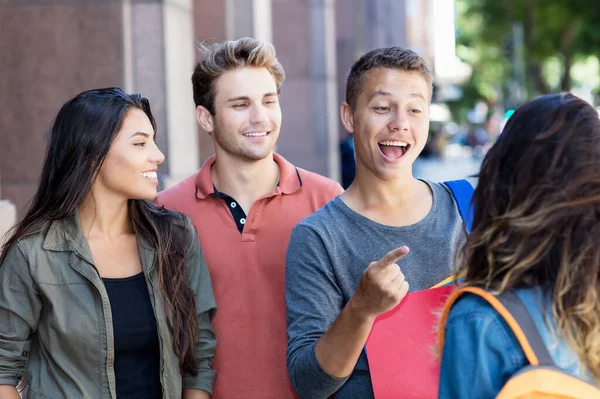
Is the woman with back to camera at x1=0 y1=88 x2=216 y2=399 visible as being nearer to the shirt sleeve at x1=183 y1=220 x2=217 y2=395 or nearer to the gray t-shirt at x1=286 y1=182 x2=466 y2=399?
the shirt sleeve at x1=183 y1=220 x2=217 y2=395

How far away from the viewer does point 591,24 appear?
33.0 metres

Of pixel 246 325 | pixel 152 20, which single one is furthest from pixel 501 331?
pixel 152 20

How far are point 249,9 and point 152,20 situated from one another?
11.9ft

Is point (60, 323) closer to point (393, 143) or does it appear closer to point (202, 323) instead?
point (202, 323)

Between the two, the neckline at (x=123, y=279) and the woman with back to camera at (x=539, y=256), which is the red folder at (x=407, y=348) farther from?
the neckline at (x=123, y=279)

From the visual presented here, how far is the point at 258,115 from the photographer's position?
3.95 m

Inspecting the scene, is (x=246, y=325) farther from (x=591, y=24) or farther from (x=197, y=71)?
(x=591, y=24)

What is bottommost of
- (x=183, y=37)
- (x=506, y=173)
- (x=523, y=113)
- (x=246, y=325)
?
(x=246, y=325)

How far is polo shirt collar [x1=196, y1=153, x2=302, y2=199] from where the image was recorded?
3.87 m

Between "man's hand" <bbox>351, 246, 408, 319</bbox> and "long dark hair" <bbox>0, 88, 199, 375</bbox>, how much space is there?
0.97 meters

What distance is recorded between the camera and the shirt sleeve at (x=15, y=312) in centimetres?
318

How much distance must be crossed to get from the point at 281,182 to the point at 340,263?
38.4 inches

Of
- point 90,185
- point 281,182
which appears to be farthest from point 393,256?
point 281,182

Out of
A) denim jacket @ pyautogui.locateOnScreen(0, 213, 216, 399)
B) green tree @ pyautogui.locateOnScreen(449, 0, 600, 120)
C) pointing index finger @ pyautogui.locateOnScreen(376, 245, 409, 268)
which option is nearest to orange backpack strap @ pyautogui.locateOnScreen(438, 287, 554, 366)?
pointing index finger @ pyautogui.locateOnScreen(376, 245, 409, 268)
